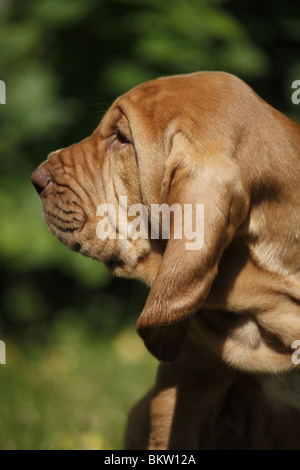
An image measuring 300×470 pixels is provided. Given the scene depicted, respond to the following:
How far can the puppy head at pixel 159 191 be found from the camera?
2529mm

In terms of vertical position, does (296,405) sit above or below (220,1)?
below

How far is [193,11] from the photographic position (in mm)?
4887

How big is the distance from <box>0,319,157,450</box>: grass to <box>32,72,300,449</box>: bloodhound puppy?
0.79m

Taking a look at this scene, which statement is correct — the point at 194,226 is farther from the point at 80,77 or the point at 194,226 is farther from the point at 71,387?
the point at 80,77

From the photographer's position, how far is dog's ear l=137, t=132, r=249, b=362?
2.50 meters

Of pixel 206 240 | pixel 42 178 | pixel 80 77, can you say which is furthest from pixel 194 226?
pixel 80 77

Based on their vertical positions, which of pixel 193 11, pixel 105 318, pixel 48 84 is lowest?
pixel 105 318

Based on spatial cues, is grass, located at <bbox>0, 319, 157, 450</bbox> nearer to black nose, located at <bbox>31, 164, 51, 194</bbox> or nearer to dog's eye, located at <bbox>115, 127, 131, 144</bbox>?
black nose, located at <bbox>31, 164, 51, 194</bbox>

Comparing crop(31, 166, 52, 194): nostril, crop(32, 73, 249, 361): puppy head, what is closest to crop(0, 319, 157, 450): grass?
crop(32, 73, 249, 361): puppy head
